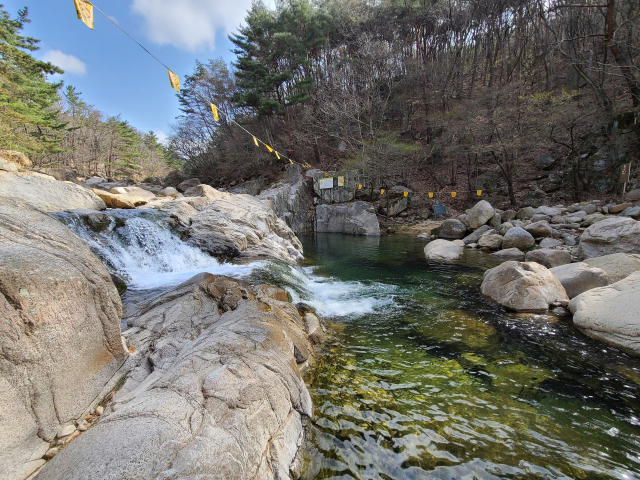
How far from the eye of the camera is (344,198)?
20.3m

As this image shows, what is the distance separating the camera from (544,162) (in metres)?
17.2

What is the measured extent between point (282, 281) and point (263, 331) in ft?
10.5

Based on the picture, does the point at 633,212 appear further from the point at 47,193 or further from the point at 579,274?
the point at 47,193

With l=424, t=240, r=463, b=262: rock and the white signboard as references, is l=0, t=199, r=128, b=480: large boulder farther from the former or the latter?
the white signboard

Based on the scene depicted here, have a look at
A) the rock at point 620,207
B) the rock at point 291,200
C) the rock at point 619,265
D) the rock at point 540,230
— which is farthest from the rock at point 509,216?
the rock at point 291,200

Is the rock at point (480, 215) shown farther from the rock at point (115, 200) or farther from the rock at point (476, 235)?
the rock at point (115, 200)

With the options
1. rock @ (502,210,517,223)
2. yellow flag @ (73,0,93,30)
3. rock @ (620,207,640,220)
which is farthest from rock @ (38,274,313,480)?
rock @ (502,210,517,223)

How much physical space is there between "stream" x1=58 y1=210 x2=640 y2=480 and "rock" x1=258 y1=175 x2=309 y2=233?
1153cm

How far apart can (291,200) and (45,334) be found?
56.6 ft

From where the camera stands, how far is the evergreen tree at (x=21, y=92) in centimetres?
1396

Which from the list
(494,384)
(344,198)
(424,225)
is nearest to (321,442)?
(494,384)

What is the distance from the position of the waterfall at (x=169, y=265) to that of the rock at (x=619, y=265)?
4.18 meters

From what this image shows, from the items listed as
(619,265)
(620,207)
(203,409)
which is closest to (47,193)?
(203,409)

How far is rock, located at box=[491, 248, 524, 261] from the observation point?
31.2ft
